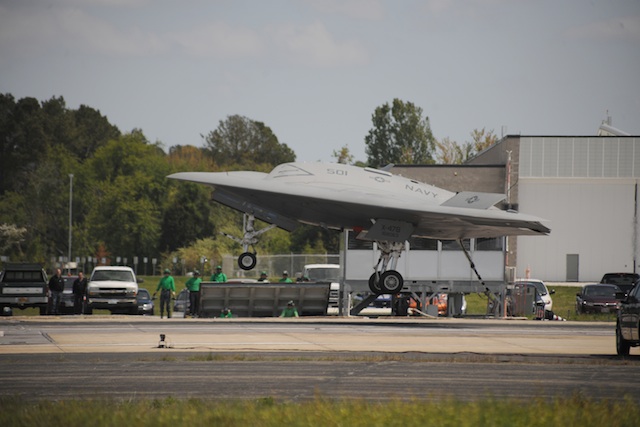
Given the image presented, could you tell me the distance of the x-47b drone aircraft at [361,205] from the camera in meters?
33.2

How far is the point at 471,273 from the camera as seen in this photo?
39.3 meters

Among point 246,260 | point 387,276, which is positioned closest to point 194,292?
point 246,260

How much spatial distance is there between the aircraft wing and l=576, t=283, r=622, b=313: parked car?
40.6 feet

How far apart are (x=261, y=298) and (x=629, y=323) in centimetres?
2052

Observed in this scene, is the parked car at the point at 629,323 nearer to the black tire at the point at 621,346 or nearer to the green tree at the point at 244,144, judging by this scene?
the black tire at the point at 621,346

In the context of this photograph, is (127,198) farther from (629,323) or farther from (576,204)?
(629,323)

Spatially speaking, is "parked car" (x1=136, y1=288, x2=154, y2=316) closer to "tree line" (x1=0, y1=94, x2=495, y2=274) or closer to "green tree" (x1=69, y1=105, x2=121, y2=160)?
"tree line" (x1=0, y1=94, x2=495, y2=274)

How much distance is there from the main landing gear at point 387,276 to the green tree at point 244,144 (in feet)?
399

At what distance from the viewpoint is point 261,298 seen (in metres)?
39.5

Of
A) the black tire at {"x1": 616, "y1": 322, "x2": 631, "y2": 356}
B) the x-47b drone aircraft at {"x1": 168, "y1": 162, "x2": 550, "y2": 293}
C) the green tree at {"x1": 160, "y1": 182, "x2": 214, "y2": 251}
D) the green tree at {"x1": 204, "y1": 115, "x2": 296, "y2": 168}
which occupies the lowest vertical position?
the black tire at {"x1": 616, "y1": 322, "x2": 631, "y2": 356}

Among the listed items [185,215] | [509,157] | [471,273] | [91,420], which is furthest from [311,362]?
[185,215]

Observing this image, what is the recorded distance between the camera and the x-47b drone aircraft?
33250 millimetres

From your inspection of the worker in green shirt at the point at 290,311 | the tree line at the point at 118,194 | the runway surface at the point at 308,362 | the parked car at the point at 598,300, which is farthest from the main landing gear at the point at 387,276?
the tree line at the point at 118,194

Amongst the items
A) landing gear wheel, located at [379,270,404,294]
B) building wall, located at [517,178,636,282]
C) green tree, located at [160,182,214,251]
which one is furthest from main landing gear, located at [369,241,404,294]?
green tree, located at [160,182,214,251]
